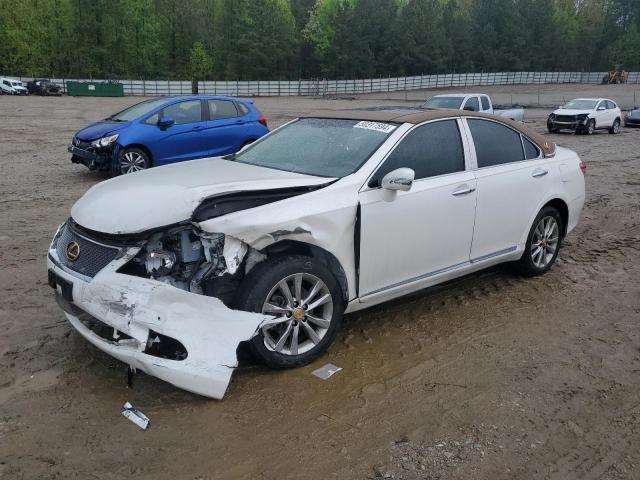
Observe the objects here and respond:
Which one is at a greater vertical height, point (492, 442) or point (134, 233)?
point (134, 233)

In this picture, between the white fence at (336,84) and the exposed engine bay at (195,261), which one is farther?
the white fence at (336,84)

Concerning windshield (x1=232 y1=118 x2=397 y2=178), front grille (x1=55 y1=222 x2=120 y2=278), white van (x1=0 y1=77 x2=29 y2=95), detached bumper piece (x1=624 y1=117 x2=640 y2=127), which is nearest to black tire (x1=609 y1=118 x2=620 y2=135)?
detached bumper piece (x1=624 y1=117 x2=640 y2=127)

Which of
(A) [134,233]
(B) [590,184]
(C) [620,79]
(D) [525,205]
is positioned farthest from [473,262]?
(C) [620,79]

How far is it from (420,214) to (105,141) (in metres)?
7.91

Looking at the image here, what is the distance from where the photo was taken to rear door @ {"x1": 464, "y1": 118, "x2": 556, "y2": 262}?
15.8ft

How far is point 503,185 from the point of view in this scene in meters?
4.93

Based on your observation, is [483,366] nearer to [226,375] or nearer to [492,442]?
[492,442]

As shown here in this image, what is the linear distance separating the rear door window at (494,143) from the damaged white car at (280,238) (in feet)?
0.07

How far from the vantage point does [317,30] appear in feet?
291

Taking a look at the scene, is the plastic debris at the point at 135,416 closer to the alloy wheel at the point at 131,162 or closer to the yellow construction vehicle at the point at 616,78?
the alloy wheel at the point at 131,162

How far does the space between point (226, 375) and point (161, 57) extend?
8649cm

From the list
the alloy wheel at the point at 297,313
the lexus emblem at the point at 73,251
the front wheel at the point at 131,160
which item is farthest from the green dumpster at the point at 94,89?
the alloy wheel at the point at 297,313

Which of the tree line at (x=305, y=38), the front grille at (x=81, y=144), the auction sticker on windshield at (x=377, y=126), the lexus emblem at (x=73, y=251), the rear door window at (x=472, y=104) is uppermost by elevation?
the tree line at (x=305, y=38)

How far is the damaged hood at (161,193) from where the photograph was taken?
11.4ft
